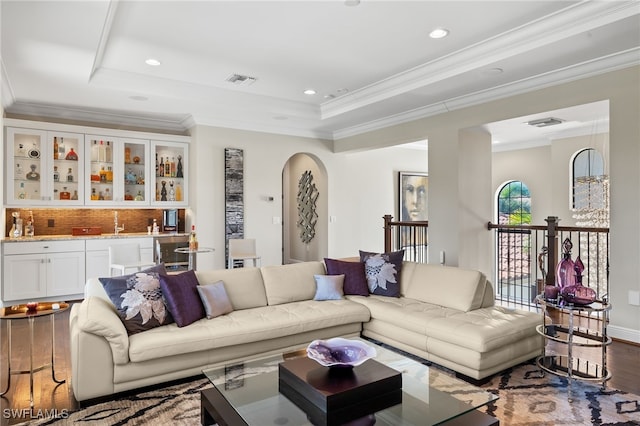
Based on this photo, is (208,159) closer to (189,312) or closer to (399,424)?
(189,312)

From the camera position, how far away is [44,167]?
18.5 feet

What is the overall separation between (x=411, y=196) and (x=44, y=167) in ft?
22.8

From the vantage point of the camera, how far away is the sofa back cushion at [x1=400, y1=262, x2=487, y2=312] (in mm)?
3701

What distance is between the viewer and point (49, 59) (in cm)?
409

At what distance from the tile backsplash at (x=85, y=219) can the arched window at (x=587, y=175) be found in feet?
22.8

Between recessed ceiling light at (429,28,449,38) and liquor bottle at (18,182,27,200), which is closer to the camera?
recessed ceiling light at (429,28,449,38)

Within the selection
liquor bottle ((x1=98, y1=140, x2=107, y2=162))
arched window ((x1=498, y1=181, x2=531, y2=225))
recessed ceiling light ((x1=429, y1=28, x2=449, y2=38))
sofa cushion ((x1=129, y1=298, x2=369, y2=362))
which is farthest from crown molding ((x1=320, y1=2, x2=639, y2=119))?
arched window ((x1=498, y1=181, x2=531, y2=225))

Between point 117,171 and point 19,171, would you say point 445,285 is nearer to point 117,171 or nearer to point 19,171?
point 117,171

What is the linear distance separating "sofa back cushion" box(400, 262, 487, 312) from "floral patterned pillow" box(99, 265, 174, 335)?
2.35 meters

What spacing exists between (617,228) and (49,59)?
585 centimetres

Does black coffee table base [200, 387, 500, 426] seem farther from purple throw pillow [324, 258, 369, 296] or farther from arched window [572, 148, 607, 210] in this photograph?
arched window [572, 148, 607, 210]

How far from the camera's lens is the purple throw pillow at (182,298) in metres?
3.22

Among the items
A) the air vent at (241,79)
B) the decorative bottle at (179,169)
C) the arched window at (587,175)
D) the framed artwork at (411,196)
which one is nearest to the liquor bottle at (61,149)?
the decorative bottle at (179,169)
